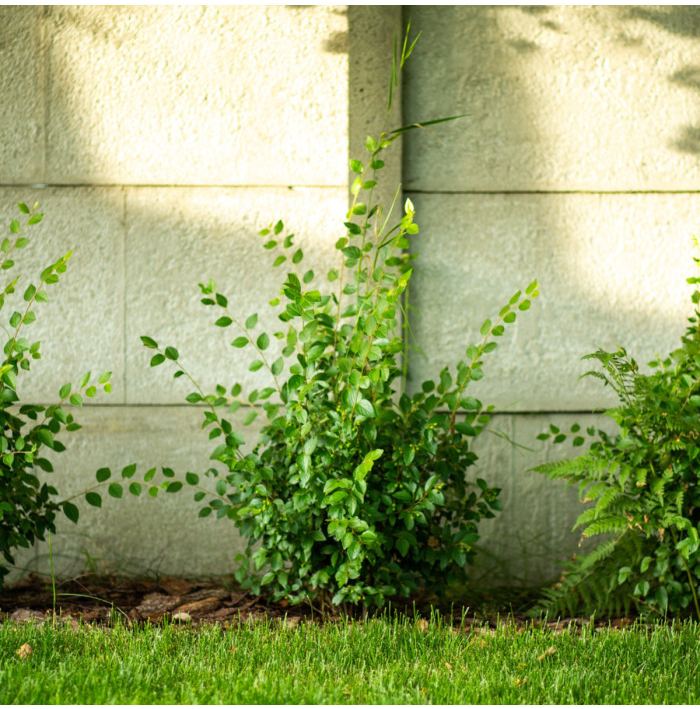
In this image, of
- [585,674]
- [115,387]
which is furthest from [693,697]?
[115,387]

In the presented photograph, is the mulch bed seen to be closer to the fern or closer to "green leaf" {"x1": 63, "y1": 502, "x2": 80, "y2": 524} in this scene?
the fern

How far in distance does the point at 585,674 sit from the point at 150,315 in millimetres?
2701

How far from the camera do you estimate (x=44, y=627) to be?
8.74 ft

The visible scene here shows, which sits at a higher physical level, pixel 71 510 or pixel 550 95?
pixel 550 95

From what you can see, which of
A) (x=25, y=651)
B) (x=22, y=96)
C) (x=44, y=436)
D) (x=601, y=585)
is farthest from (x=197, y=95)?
(x=601, y=585)

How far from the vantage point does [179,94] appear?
384 cm

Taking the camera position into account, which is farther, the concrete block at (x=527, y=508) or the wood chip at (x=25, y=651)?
the concrete block at (x=527, y=508)

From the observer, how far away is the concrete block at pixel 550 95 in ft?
12.6

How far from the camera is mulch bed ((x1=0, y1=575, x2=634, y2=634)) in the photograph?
9.76ft

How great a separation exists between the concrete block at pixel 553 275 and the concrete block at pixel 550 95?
0.43ft

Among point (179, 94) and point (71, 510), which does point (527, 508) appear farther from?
point (179, 94)

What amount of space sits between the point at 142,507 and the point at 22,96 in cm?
231

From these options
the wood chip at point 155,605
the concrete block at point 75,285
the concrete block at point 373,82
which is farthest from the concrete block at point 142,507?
the concrete block at point 373,82

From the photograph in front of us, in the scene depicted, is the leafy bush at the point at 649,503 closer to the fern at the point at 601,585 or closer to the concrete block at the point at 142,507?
the fern at the point at 601,585
